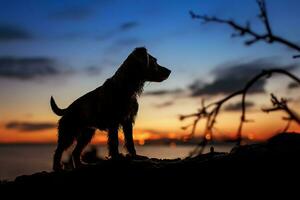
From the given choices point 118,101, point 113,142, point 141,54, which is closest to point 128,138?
point 113,142

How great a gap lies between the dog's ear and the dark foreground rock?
7.60 feet

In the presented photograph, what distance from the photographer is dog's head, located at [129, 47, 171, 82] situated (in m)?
9.33

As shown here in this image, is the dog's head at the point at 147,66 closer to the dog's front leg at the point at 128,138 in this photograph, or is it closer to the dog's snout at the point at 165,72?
the dog's snout at the point at 165,72

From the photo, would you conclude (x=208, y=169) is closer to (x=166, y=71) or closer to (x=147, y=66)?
(x=147, y=66)

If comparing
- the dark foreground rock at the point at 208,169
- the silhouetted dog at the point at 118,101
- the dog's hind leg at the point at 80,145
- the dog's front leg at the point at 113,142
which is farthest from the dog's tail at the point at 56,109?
the dark foreground rock at the point at 208,169

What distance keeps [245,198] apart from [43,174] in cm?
373

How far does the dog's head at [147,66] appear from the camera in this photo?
9.33m

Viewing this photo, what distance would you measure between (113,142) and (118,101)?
816mm

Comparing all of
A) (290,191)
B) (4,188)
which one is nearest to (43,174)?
(4,188)

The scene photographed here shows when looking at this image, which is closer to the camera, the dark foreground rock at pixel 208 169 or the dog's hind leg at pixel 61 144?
the dark foreground rock at pixel 208 169

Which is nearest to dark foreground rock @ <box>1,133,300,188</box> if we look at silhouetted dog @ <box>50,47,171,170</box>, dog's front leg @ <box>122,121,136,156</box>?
silhouetted dog @ <box>50,47,171,170</box>

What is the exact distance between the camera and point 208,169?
23.0 feet

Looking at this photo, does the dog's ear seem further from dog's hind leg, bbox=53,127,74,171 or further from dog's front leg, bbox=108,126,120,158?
dog's hind leg, bbox=53,127,74,171

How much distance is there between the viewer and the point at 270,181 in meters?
6.43
